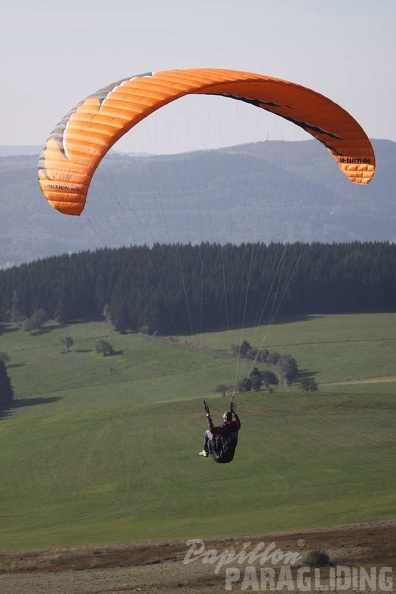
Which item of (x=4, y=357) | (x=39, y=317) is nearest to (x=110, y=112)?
(x=4, y=357)

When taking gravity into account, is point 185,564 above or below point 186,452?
above

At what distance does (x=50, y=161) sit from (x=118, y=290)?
4684 inches

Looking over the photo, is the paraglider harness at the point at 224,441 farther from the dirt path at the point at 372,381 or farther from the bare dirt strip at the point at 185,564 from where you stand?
the dirt path at the point at 372,381

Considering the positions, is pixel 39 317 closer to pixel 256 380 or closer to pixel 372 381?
pixel 256 380

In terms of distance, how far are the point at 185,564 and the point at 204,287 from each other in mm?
105011

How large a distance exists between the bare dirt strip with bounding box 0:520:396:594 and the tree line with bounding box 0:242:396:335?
8319 centimetres

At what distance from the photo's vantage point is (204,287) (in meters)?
139

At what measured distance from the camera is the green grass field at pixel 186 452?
4800 cm

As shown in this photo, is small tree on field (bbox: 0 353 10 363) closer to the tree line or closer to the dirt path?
the tree line

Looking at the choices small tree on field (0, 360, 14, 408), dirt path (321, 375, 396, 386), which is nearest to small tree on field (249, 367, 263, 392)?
dirt path (321, 375, 396, 386)

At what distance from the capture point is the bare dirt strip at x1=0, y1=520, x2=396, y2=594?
1205 inches

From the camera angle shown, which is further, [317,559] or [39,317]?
[39,317]

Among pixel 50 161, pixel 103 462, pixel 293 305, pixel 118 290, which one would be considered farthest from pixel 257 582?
pixel 118 290

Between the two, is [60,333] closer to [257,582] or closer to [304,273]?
[304,273]
